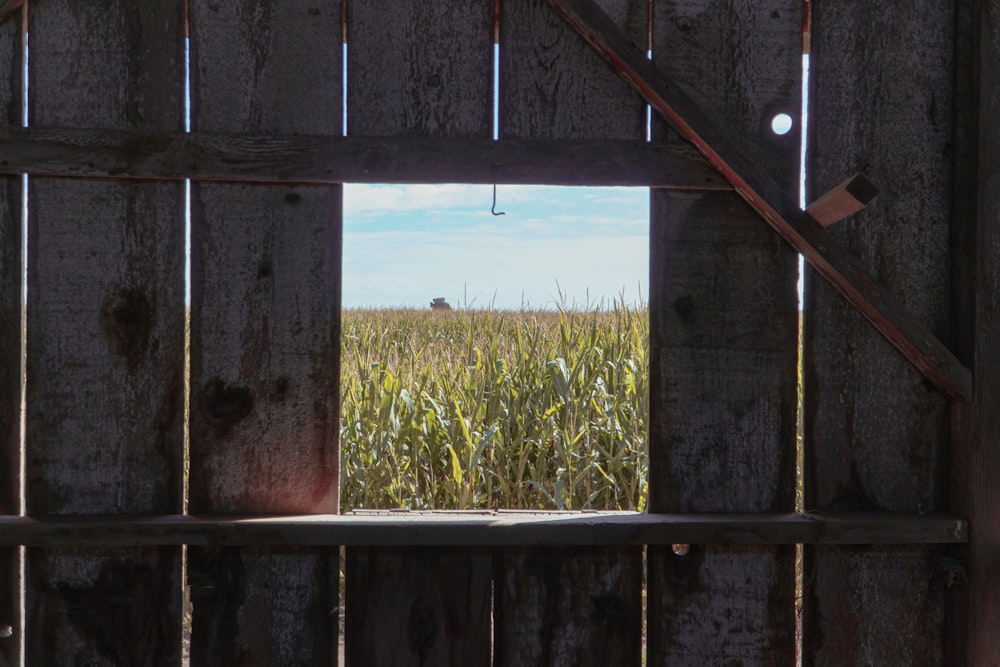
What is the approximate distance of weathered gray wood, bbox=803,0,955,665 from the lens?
178 centimetres

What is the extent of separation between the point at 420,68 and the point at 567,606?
1.16 meters

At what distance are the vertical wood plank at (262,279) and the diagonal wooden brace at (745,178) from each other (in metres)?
0.54

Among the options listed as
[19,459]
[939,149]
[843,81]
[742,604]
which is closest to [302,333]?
[19,459]

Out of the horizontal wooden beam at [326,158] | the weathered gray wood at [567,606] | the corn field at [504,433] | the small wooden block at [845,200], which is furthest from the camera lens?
the corn field at [504,433]

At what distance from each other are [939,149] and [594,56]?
2.55 ft

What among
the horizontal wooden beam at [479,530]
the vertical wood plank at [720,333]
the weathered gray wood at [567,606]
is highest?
the vertical wood plank at [720,333]

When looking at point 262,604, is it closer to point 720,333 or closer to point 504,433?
point 720,333

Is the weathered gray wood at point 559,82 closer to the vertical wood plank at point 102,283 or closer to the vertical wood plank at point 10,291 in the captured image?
the vertical wood plank at point 102,283

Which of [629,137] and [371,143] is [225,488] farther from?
[629,137]

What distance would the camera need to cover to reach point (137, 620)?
175cm

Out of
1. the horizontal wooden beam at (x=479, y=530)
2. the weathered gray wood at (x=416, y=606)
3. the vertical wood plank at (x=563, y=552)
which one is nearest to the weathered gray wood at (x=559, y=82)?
the vertical wood plank at (x=563, y=552)

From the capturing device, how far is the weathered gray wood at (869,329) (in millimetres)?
1784

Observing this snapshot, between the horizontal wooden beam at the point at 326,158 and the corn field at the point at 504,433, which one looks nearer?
the horizontal wooden beam at the point at 326,158

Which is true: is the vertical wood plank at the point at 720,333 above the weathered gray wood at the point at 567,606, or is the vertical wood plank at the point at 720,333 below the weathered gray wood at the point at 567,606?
above
